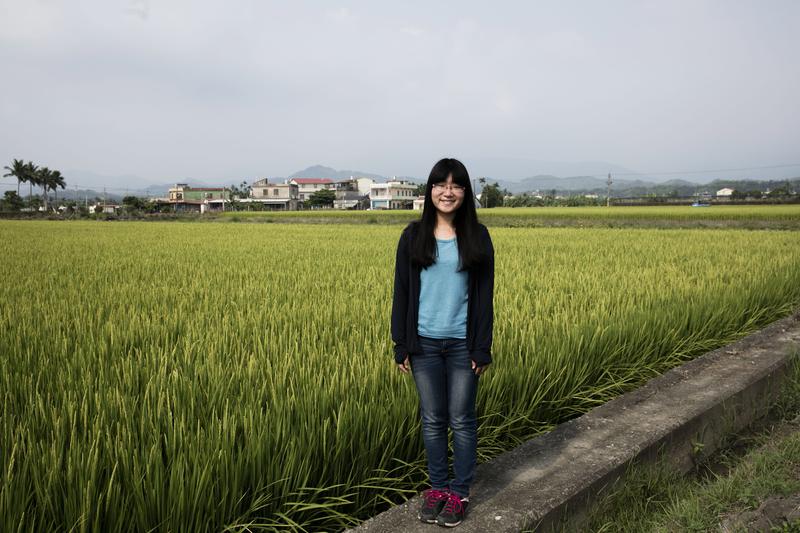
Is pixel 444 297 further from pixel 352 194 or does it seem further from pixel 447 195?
pixel 352 194

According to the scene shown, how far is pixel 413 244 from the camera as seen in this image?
1.74 meters

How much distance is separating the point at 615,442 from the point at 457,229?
3.84ft

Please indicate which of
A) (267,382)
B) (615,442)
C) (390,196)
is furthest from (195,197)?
(615,442)

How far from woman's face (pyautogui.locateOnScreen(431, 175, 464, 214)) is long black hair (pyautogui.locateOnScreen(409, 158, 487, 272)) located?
0.01 meters

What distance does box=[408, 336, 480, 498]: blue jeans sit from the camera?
1734mm

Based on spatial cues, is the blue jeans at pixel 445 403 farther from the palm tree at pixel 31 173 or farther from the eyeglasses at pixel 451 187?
the palm tree at pixel 31 173

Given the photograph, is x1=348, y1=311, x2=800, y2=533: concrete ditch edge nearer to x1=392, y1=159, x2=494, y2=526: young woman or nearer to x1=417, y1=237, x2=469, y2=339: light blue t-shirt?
x1=392, y1=159, x2=494, y2=526: young woman

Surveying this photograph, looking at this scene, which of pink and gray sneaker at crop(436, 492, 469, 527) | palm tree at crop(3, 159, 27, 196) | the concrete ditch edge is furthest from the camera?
palm tree at crop(3, 159, 27, 196)

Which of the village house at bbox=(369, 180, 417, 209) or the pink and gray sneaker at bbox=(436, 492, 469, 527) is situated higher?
the village house at bbox=(369, 180, 417, 209)

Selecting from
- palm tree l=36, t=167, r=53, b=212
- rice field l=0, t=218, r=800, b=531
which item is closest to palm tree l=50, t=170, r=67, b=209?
palm tree l=36, t=167, r=53, b=212

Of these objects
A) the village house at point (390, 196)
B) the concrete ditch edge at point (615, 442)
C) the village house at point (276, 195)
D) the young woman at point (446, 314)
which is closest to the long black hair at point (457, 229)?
the young woman at point (446, 314)

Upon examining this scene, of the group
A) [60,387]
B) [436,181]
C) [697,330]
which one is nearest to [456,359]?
[436,181]

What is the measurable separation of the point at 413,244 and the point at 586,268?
567 centimetres

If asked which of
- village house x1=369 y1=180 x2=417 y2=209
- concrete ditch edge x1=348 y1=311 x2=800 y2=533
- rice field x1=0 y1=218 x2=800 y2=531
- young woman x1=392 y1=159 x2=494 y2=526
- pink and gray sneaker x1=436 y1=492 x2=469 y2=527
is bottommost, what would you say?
concrete ditch edge x1=348 y1=311 x2=800 y2=533
